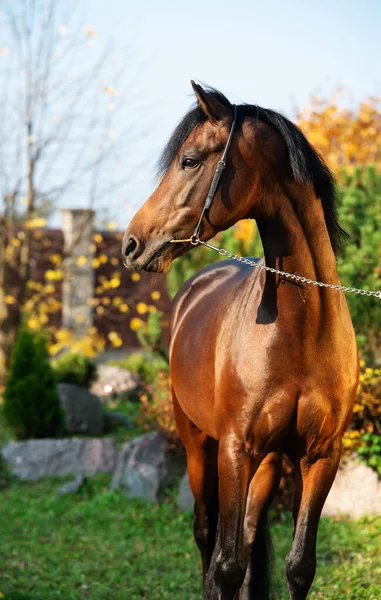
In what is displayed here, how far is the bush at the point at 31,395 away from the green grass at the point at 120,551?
1434 millimetres

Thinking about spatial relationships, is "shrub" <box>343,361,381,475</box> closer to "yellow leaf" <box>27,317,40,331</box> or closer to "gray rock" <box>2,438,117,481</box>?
"gray rock" <box>2,438,117,481</box>

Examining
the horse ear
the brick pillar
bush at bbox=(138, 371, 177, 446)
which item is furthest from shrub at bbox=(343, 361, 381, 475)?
the brick pillar

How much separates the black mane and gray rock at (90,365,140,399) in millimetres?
7956

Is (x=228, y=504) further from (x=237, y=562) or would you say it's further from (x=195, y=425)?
(x=195, y=425)

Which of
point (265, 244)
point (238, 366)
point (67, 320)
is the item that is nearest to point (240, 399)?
point (238, 366)

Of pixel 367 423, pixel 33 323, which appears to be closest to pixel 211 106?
pixel 367 423

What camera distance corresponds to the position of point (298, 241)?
302cm

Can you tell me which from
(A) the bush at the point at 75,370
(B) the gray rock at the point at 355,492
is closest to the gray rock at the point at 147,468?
(B) the gray rock at the point at 355,492

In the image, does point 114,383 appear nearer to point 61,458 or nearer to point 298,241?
point 61,458

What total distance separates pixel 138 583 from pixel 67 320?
29.0ft

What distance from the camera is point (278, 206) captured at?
2.98 m

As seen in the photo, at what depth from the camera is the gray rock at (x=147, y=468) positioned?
6.68 meters

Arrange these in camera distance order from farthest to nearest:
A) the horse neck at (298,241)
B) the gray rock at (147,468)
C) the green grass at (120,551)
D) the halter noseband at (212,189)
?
the gray rock at (147,468)
the green grass at (120,551)
the horse neck at (298,241)
the halter noseband at (212,189)

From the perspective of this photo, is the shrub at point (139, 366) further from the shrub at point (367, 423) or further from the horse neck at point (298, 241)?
the horse neck at point (298, 241)
